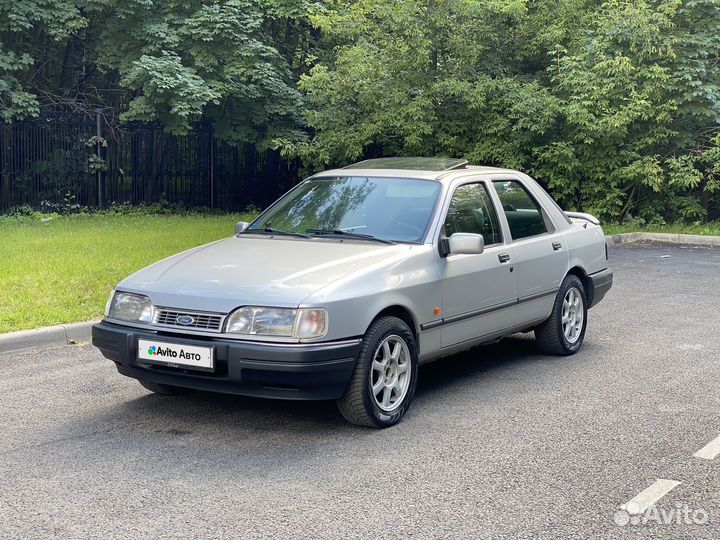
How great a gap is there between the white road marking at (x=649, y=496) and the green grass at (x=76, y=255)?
557 cm

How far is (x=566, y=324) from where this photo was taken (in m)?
7.68

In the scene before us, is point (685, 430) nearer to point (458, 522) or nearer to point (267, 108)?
point (458, 522)

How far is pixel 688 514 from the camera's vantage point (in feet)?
13.9

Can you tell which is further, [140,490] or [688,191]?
[688,191]

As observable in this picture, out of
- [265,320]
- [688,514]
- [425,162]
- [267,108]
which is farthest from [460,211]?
[267,108]

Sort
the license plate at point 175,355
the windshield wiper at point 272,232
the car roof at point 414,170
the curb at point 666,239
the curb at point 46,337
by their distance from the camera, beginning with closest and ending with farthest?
the license plate at point 175,355 → the windshield wiper at point 272,232 → the car roof at point 414,170 → the curb at point 46,337 → the curb at point 666,239

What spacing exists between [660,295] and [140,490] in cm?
790

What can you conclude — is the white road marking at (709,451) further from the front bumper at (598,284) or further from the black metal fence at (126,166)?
the black metal fence at (126,166)

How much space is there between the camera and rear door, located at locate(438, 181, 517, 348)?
6188 millimetres

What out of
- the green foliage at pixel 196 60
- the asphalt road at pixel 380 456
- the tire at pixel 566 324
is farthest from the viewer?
the green foliage at pixel 196 60

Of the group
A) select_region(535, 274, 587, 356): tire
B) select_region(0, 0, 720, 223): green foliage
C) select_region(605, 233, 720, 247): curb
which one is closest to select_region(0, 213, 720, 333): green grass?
select_region(605, 233, 720, 247): curb

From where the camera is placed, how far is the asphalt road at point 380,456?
4145mm

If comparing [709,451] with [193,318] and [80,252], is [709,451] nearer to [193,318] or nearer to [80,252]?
[193,318]

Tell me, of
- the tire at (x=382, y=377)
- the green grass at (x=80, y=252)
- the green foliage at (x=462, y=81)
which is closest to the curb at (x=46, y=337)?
the green grass at (x=80, y=252)
